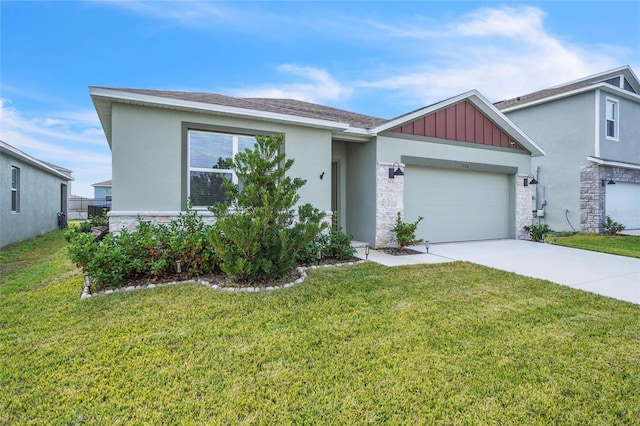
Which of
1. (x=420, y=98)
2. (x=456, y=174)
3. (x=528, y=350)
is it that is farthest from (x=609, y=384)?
(x=420, y=98)

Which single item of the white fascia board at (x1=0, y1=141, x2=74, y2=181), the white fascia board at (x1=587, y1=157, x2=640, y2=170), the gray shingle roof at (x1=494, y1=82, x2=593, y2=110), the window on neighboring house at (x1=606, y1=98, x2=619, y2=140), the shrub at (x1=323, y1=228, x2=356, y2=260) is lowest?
the shrub at (x1=323, y1=228, x2=356, y2=260)

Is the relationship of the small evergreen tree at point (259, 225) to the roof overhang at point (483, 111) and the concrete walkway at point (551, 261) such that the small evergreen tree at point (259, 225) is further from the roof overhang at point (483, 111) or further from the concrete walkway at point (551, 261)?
the roof overhang at point (483, 111)

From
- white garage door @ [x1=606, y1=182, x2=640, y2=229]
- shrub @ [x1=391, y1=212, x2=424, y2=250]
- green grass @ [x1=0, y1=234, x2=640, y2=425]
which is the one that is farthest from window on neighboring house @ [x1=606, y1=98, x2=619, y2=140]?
green grass @ [x1=0, y1=234, x2=640, y2=425]

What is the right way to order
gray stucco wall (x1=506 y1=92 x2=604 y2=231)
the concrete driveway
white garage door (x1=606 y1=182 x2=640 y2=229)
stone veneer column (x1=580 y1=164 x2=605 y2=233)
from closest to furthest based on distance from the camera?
1. the concrete driveway
2. stone veneer column (x1=580 y1=164 x2=605 y2=233)
3. gray stucco wall (x1=506 y1=92 x2=604 y2=231)
4. white garage door (x1=606 y1=182 x2=640 y2=229)

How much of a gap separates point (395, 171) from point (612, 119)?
39.6 feet

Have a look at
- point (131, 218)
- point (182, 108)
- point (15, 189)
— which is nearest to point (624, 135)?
point (182, 108)

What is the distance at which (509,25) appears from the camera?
966 cm

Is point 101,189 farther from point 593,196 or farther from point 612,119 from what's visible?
point 612,119

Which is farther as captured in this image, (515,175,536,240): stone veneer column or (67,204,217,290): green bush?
(515,175,536,240): stone veneer column

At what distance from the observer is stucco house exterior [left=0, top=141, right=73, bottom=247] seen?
972 centimetres

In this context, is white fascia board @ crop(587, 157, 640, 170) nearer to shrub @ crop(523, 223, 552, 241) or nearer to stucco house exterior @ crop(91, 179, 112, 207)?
shrub @ crop(523, 223, 552, 241)

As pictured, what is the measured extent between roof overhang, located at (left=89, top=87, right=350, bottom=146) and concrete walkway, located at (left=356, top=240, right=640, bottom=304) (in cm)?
345

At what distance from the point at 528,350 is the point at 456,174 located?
7.84 metres

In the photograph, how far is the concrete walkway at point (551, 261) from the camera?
17.6ft
